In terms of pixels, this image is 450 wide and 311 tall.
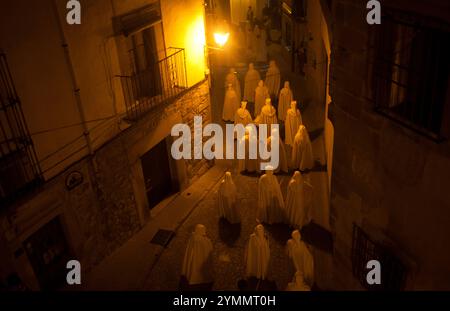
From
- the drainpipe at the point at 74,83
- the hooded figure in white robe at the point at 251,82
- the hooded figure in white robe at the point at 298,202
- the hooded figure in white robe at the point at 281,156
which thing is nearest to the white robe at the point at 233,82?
the hooded figure in white robe at the point at 251,82

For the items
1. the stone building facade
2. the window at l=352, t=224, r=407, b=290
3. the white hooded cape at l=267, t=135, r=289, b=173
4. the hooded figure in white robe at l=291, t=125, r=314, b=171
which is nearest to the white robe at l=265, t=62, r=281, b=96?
the hooded figure in white robe at l=291, t=125, r=314, b=171

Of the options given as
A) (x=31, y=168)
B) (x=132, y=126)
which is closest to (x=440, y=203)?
(x=31, y=168)

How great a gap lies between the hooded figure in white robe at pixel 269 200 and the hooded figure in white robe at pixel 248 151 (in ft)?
6.50

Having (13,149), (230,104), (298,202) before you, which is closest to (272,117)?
(230,104)

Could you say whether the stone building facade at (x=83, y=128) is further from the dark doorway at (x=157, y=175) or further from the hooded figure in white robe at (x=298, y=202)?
the hooded figure in white robe at (x=298, y=202)

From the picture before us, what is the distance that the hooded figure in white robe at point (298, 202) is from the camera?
979 cm

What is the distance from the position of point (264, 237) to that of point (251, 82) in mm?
7988

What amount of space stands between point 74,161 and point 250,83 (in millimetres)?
8183

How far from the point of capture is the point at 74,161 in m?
8.71

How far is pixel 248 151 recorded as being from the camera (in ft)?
40.1

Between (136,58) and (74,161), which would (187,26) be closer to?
(136,58)

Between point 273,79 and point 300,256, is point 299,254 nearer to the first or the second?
point 300,256

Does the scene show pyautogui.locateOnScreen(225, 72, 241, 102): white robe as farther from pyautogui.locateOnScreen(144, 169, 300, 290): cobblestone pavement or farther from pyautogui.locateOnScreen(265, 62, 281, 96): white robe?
pyautogui.locateOnScreen(144, 169, 300, 290): cobblestone pavement

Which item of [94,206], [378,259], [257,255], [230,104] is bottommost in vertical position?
[257,255]
